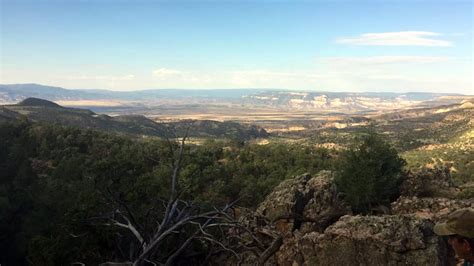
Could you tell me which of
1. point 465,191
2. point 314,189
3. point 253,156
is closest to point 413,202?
point 314,189

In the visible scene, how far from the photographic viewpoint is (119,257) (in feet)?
51.1

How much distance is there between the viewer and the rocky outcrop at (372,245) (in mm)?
11523

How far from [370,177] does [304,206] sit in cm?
582

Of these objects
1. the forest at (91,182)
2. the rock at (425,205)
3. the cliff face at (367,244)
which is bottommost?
the forest at (91,182)

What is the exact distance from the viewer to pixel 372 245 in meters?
11.8

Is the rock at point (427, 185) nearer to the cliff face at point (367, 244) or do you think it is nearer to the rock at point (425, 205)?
the rock at point (425, 205)

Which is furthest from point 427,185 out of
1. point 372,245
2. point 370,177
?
point 372,245

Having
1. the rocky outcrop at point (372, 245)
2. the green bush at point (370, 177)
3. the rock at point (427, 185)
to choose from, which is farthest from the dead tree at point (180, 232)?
the rock at point (427, 185)

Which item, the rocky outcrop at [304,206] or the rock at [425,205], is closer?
the rocky outcrop at [304,206]

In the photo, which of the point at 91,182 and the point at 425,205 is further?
the point at 91,182

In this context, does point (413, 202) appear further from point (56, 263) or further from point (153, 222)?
point (56, 263)

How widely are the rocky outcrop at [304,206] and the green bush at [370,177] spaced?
59.2 inches

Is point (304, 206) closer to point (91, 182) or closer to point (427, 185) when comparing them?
point (427, 185)

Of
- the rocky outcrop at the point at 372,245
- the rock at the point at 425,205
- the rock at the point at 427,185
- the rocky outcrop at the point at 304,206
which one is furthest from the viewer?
the rock at the point at 427,185
